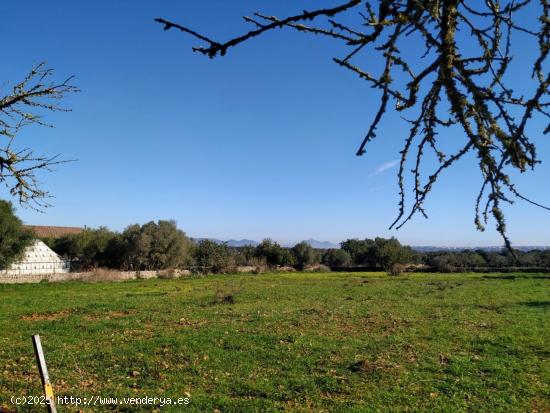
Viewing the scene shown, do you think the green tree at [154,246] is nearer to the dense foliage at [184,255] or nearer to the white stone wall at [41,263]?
the dense foliage at [184,255]

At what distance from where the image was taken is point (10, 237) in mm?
42500

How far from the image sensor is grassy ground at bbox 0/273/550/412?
8.51 metres

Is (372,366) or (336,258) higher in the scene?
(336,258)

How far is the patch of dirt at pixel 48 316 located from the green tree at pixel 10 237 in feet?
86.2

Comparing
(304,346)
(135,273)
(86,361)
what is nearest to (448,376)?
(304,346)

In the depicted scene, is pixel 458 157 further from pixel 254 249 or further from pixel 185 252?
pixel 254 249

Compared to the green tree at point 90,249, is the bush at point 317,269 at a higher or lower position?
lower

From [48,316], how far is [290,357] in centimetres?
1274

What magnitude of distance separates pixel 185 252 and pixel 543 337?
53756mm

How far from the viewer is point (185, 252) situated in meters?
63.8

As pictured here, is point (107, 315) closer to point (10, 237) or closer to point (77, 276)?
point (77, 276)

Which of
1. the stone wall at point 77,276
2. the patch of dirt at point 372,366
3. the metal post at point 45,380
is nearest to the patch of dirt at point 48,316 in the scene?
the patch of dirt at point 372,366

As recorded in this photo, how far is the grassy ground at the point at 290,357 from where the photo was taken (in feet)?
27.9

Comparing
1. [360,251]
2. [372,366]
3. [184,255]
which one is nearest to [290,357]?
[372,366]
